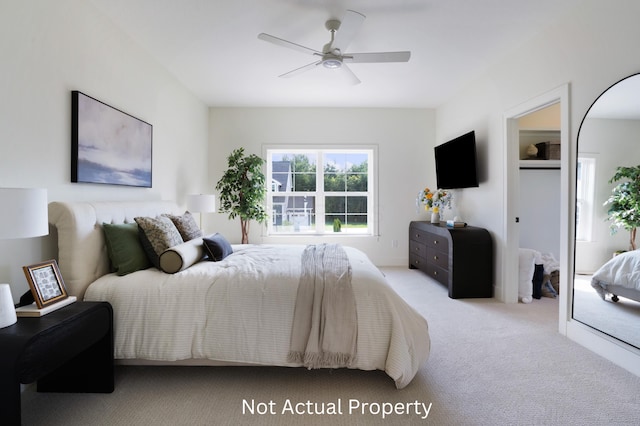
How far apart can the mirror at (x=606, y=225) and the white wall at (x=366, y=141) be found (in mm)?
2793

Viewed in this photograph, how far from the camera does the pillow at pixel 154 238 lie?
225 centimetres

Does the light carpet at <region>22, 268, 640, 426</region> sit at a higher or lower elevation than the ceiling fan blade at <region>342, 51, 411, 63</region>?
lower

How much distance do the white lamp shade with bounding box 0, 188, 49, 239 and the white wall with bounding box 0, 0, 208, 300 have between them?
54cm

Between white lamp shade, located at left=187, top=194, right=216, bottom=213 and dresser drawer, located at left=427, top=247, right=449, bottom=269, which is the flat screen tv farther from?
white lamp shade, located at left=187, top=194, right=216, bottom=213

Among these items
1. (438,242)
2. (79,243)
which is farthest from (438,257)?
(79,243)

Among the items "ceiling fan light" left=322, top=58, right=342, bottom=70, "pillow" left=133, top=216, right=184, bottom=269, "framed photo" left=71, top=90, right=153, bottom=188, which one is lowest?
"pillow" left=133, top=216, right=184, bottom=269

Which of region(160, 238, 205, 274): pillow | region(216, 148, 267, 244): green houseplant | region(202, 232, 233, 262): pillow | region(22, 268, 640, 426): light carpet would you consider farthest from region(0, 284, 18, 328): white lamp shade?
region(216, 148, 267, 244): green houseplant

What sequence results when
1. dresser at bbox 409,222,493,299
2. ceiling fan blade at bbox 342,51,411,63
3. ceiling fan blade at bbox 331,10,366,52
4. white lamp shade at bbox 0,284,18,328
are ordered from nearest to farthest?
white lamp shade at bbox 0,284,18,328 < ceiling fan blade at bbox 331,10,366,52 < ceiling fan blade at bbox 342,51,411,63 < dresser at bbox 409,222,493,299

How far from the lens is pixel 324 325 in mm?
1858

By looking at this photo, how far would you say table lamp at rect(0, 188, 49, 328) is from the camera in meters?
1.31

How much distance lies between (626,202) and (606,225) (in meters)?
0.21

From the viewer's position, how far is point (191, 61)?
3352 mm

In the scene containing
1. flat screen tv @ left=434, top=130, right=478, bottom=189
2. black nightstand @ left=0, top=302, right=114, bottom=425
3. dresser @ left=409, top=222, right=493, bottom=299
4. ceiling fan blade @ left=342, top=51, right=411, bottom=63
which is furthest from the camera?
flat screen tv @ left=434, top=130, right=478, bottom=189

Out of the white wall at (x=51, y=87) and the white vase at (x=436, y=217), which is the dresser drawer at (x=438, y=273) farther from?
the white wall at (x=51, y=87)
